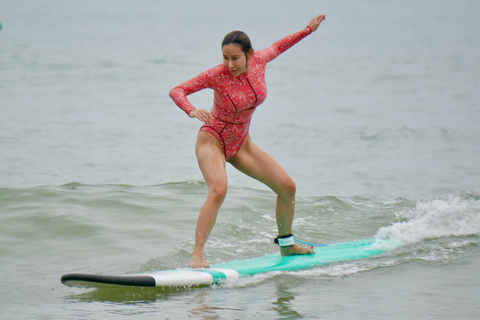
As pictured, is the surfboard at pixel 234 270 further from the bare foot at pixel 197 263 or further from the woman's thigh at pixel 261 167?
the woman's thigh at pixel 261 167

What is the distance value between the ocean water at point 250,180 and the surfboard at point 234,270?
96 mm

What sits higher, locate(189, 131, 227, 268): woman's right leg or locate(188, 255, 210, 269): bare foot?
locate(189, 131, 227, 268): woman's right leg

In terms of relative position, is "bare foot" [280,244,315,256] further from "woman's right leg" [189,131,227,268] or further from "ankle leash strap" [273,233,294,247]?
"woman's right leg" [189,131,227,268]

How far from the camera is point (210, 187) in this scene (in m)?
5.56

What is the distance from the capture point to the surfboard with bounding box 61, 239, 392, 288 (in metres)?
5.14

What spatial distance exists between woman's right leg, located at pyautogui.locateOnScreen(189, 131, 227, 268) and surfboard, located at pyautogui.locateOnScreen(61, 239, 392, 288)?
0.21m

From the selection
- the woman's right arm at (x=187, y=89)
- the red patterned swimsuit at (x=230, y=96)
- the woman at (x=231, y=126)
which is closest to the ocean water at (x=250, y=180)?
the woman at (x=231, y=126)

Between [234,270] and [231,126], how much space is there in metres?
1.19

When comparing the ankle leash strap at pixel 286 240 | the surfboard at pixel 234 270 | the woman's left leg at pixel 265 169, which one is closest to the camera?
the surfboard at pixel 234 270

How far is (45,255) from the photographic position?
666 cm

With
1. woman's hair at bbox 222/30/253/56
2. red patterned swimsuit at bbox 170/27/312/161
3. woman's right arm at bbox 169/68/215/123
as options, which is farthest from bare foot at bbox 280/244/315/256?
woman's hair at bbox 222/30/253/56

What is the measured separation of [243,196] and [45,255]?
10.8ft

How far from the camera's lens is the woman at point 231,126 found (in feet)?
17.9

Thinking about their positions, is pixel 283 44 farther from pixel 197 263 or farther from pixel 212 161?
pixel 197 263
